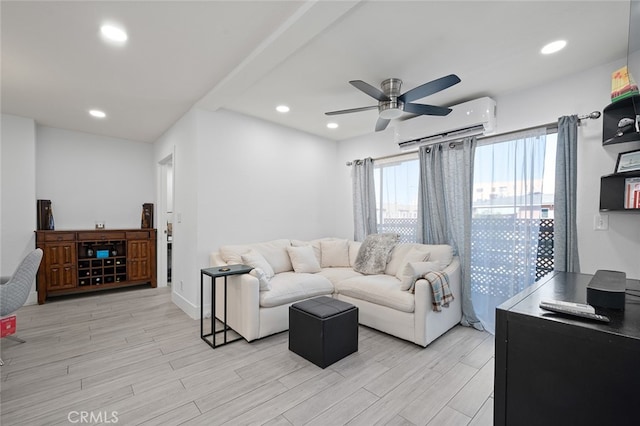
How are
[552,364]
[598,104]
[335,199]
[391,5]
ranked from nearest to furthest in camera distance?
[552,364]
[391,5]
[598,104]
[335,199]

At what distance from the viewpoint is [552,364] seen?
41.8 inches

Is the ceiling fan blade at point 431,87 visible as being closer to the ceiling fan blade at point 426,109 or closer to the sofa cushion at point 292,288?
the ceiling fan blade at point 426,109

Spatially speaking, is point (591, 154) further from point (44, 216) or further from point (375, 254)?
point (44, 216)

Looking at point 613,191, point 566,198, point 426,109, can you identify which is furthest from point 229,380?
point 613,191

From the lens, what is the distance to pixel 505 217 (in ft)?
10.4

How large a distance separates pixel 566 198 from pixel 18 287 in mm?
5264

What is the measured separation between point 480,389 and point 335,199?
3560 millimetres

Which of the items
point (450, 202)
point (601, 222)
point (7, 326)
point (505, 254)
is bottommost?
point (7, 326)

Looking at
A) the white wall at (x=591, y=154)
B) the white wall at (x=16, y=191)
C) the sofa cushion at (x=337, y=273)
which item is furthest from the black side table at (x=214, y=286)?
the white wall at (x=591, y=154)

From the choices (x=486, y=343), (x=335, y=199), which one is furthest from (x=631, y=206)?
(x=335, y=199)

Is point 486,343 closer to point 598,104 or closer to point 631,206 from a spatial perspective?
point 631,206

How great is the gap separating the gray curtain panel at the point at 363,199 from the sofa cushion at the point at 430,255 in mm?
776

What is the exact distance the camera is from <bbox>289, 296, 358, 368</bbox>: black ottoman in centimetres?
239

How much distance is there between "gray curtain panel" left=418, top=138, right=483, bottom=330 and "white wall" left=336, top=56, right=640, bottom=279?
2.28 feet
